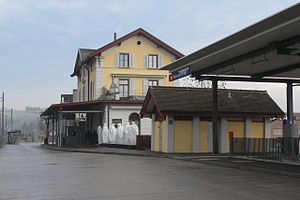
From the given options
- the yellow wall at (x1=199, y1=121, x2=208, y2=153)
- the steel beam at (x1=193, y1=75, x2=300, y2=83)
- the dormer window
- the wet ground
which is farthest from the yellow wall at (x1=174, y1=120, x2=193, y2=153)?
the dormer window

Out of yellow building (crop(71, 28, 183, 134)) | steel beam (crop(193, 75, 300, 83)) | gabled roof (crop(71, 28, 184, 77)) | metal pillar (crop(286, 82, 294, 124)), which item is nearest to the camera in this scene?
steel beam (crop(193, 75, 300, 83))

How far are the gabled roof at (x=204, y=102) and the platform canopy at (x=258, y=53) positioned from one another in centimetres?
243

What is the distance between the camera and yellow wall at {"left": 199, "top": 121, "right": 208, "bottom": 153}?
26.3 meters

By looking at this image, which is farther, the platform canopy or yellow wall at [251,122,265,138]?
yellow wall at [251,122,265,138]

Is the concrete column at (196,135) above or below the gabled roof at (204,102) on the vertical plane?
below

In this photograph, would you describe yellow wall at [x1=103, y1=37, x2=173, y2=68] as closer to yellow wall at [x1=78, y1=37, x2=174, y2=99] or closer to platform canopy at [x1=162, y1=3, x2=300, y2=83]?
yellow wall at [x1=78, y1=37, x2=174, y2=99]

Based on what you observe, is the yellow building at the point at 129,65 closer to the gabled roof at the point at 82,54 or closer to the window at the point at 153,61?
the window at the point at 153,61

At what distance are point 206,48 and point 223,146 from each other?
9762mm

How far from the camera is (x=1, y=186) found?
37.5 feet

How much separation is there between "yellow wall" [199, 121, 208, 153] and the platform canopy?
10.3 feet

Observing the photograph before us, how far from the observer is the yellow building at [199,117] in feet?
84.6

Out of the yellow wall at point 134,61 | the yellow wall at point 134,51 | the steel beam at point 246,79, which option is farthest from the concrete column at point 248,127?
the yellow wall at point 134,51

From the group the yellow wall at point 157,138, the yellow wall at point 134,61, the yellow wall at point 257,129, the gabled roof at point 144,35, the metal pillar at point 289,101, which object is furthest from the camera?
the yellow wall at point 134,61

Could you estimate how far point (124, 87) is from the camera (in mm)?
45719
